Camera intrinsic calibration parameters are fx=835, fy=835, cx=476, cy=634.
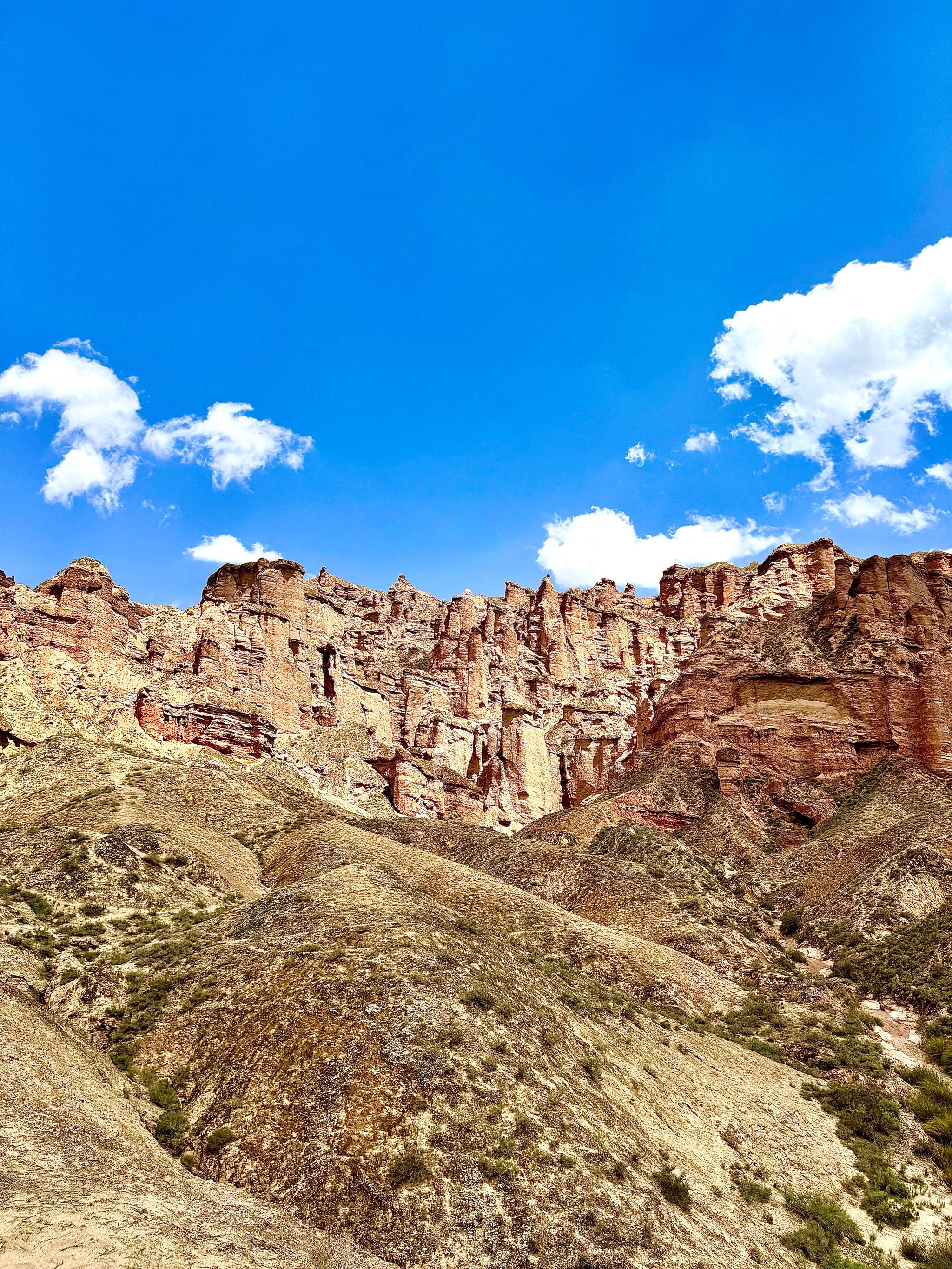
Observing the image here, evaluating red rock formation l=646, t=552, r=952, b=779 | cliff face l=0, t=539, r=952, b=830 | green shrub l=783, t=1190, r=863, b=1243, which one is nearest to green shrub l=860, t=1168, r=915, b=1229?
green shrub l=783, t=1190, r=863, b=1243

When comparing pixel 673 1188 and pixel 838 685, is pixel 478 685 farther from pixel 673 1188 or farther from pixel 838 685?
pixel 673 1188

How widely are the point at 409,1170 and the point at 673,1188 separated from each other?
810 centimetres

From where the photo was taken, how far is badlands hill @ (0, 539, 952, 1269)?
1894 centimetres

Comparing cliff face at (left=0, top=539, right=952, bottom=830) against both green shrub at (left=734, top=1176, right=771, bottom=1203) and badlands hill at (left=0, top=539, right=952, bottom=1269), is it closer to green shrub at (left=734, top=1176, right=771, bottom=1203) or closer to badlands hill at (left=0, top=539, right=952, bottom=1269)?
badlands hill at (left=0, top=539, right=952, bottom=1269)

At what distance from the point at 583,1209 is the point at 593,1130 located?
361 cm

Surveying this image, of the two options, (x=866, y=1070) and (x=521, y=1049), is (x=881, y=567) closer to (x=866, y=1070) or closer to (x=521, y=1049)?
(x=866, y=1070)

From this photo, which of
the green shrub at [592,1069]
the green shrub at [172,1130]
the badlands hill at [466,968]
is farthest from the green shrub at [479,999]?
the green shrub at [172,1130]

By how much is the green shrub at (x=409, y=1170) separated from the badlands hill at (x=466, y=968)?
13 centimetres

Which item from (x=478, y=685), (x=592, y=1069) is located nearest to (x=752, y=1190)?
(x=592, y=1069)

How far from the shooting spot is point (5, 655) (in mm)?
60406

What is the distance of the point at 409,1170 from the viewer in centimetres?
1914

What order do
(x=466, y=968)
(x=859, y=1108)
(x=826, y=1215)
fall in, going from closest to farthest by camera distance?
(x=826, y=1215)
(x=466, y=968)
(x=859, y=1108)

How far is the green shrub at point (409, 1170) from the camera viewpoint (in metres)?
18.9

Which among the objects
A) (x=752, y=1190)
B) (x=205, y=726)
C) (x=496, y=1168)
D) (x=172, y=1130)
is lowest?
(x=752, y=1190)
